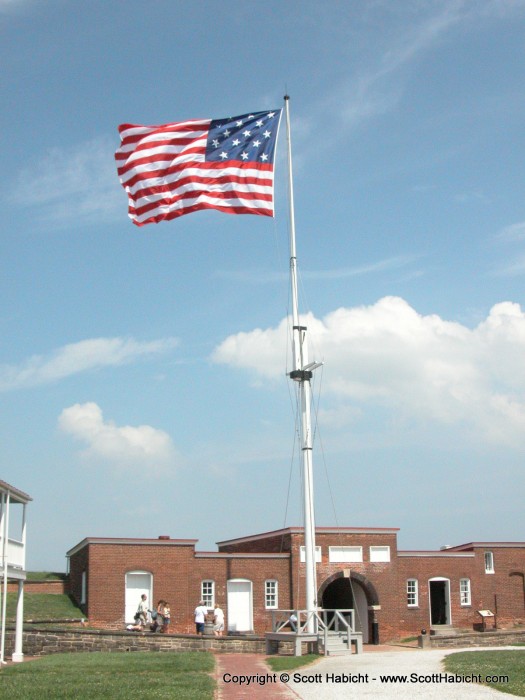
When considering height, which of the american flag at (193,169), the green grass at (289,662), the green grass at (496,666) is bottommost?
the green grass at (289,662)

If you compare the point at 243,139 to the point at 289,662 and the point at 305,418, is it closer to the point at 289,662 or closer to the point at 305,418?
the point at 305,418

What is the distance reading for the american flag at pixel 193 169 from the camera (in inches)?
1029

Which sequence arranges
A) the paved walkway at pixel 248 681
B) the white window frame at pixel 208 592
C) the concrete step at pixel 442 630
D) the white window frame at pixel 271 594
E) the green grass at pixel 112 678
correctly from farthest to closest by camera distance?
the white window frame at pixel 271 594, the white window frame at pixel 208 592, the concrete step at pixel 442 630, the paved walkway at pixel 248 681, the green grass at pixel 112 678

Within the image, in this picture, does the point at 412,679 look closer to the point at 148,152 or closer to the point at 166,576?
the point at 148,152

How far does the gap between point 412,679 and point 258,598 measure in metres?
20.8

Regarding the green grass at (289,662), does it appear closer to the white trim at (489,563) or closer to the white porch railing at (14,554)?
the white porch railing at (14,554)

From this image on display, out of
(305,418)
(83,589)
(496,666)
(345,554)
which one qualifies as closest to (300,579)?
(345,554)

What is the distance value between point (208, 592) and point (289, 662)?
14.7 meters

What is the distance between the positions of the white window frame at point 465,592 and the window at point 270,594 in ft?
30.7

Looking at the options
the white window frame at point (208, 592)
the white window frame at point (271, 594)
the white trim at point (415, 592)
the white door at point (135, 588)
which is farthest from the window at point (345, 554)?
the white door at point (135, 588)

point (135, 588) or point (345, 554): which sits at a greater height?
point (345, 554)

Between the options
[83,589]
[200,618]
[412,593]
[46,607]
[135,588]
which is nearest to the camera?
[200,618]

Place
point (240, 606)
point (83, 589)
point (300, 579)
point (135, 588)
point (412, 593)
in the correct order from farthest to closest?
point (412, 593)
point (300, 579)
point (240, 606)
point (83, 589)
point (135, 588)

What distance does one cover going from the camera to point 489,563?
43.6 meters
